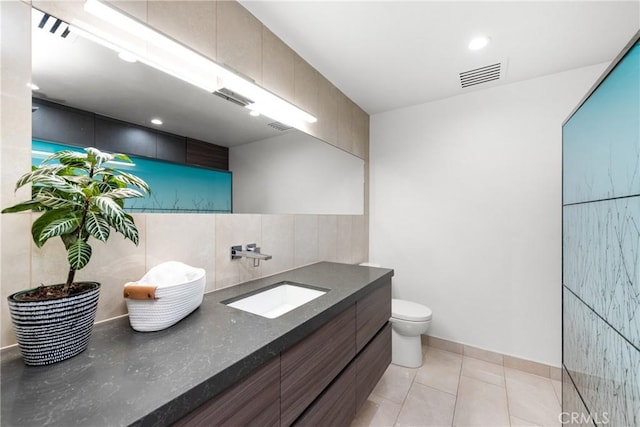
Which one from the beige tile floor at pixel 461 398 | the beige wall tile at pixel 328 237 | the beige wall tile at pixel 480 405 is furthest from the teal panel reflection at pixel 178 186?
the beige wall tile at pixel 480 405

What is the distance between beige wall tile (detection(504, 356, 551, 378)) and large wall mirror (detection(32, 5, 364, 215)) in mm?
1921

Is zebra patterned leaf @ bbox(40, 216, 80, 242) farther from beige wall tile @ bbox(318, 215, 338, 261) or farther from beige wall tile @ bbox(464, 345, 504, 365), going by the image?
beige wall tile @ bbox(464, 345, 504, 365)

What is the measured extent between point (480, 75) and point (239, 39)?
74.0 inches

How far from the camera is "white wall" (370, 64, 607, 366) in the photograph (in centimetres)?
206

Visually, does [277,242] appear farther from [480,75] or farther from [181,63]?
[480,75]

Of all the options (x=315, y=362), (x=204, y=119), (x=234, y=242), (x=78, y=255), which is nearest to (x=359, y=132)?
(x=204, y=119)

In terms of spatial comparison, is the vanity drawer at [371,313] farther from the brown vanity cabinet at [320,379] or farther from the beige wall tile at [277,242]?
the beige wall tile at [277,242]

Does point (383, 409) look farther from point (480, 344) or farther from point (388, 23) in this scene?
point (388, 23)

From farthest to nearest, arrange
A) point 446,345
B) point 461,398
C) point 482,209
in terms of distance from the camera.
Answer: point 446,345
point 482,209
point 461,398

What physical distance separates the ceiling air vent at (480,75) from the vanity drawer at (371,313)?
1.79 m

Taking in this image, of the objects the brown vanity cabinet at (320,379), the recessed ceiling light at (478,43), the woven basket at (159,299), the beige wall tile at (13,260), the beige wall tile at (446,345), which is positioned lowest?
the beige wall tile at (446,345)

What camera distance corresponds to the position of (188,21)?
119 centimetres

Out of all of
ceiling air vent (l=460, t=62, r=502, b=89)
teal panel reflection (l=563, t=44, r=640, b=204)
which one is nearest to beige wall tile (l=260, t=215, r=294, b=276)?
teal panel reflection (l=563, t=44, r=640, b=204)

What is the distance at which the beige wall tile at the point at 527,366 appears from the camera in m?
2.07
